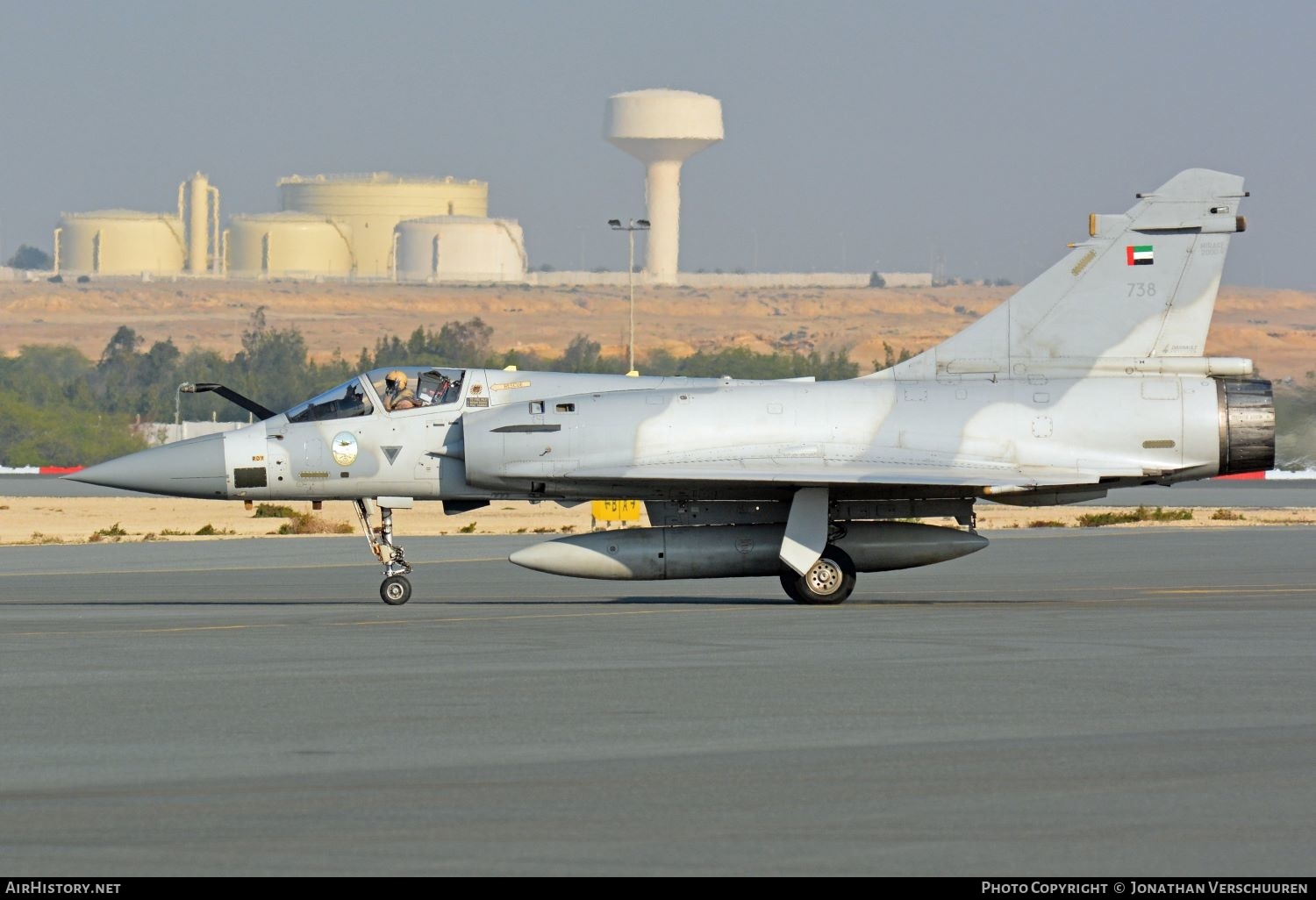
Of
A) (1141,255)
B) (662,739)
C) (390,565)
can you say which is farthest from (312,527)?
(662,739)

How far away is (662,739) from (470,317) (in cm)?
17554

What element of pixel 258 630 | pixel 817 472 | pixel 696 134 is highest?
pixel 696 134

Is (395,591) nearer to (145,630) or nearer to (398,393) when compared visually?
(398,393)

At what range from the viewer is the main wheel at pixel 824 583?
1969 centimetres

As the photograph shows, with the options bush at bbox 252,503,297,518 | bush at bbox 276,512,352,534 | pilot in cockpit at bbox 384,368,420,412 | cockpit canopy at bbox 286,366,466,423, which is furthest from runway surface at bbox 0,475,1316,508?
pilot in cockpit at bbox 384,368,420,412

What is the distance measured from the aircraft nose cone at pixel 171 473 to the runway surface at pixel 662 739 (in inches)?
51.7

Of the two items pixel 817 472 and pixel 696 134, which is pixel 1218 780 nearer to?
pixel 817 472

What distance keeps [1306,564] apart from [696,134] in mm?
170668

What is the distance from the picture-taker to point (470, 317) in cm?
18425

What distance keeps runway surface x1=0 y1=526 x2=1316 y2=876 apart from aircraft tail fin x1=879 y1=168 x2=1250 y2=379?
282cm

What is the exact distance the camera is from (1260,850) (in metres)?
7.59

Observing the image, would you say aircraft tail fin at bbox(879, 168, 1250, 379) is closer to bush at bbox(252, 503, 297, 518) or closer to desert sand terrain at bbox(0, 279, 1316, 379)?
bush at bbox(252, 503, 297, 518)

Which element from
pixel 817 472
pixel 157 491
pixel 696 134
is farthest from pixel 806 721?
pixel 696 134

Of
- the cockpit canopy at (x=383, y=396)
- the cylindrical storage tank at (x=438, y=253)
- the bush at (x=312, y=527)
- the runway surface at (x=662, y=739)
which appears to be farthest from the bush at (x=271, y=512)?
the cylindrical storage tank at (x=438, y=253)
